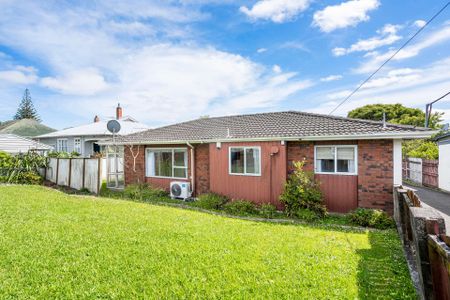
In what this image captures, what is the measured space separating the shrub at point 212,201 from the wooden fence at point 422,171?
13343 millimetres

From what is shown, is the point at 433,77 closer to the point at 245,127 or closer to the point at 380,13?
the point at 380,13

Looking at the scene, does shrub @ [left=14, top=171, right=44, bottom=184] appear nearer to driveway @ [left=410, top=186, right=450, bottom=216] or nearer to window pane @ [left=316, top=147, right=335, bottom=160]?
window pane @ [left=316, top=147, right=335, bottom=160]

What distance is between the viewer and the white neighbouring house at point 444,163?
14438mm

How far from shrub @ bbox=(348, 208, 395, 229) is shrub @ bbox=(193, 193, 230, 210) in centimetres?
502

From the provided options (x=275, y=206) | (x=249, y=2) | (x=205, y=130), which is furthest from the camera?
(x=205, y=130)

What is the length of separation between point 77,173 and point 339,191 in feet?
47.9

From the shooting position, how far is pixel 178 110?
126ft

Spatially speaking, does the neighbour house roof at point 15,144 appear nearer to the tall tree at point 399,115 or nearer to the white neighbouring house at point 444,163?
the white neighbouring house at point 444,163

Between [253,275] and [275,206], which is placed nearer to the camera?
[253,275]

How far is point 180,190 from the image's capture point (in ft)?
43.7

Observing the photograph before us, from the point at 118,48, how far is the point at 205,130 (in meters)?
6.47

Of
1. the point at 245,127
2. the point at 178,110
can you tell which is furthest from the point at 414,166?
the point at 178,110

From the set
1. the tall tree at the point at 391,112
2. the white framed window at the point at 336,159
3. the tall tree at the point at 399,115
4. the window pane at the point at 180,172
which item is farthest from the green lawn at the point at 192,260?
the tall tree at the point at 391,112

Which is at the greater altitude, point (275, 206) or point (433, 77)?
point (433, 77)
